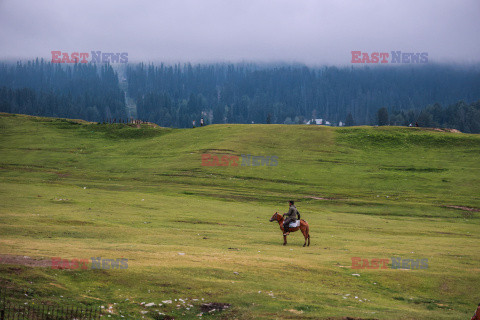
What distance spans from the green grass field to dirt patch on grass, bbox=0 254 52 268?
60cm

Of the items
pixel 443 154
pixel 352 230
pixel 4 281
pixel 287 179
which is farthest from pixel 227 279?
pixel 443 154

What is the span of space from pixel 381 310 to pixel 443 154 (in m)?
78.2

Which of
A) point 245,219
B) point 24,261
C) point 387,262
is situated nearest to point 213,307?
point 24,261

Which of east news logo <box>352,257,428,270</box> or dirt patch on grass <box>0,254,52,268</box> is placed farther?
east news logo <box>352,257,428,270</box>

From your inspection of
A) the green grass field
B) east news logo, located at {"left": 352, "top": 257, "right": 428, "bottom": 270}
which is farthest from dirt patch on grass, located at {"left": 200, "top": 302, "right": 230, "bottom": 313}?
east news logo, located at {"left": 352, "top": 257, "right": 428, "bottom": 270}

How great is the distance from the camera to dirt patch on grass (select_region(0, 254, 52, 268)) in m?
20.3

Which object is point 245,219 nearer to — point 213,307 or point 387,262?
point 387,262

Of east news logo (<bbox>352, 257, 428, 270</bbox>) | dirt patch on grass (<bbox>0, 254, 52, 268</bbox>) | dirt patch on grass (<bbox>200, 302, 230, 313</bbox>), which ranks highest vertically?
dirt patch on grass (<bbox>0, 254, 52, 268</bbox>)

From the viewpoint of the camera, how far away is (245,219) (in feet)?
151

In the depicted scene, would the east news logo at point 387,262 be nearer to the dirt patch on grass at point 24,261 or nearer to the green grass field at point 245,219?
the green grass field at point 245,219

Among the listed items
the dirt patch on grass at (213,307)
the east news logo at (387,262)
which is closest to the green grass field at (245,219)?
the dirt patch on grass at (213,307)

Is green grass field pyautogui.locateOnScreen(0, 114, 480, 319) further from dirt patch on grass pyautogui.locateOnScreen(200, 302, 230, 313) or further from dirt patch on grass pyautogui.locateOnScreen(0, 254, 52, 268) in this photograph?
dirt patch on grass pyautogui.locateOnScreen(0, 254, 52, 268)

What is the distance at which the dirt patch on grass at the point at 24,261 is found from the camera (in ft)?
66.5

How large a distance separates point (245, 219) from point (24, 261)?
26921mm
